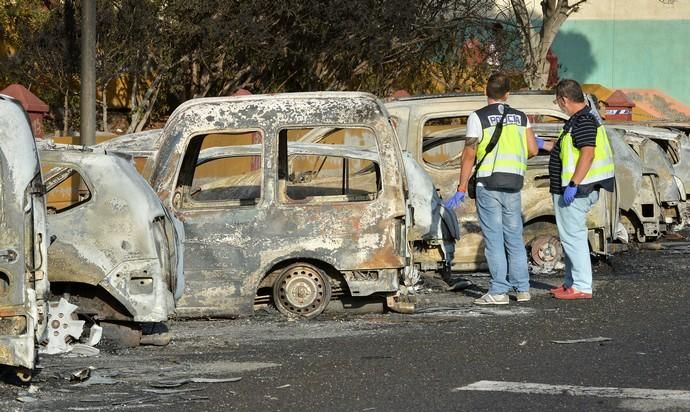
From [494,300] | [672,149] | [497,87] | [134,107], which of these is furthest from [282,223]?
[134,107]

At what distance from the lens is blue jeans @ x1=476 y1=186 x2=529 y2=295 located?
11398 mm

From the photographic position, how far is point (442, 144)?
542 inches

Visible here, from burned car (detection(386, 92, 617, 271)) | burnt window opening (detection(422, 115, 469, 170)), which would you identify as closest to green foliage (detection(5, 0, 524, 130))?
burnt window opening (detection(422, 115, 469, 170))

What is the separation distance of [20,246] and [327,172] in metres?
4.69

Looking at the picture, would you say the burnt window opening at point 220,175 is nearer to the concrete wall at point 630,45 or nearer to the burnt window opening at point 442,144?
the burnt window opening at point 442,144

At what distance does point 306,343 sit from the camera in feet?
30.6

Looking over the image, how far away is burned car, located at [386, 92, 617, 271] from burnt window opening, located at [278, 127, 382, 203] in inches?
59.9

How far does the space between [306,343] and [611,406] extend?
9.23ft

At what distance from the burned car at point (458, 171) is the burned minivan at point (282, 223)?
252cm

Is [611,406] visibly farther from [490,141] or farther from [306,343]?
[490,141]

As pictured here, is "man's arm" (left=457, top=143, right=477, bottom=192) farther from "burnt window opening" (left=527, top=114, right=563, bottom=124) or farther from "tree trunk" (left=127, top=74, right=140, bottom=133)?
"tree trunk" (left=127, top=74, right=140, bottom=133)

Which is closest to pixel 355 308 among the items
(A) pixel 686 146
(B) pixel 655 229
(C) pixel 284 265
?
(C) pixel 284 265

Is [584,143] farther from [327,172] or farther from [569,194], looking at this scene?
[327,172]

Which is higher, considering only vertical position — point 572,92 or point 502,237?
point 572,92
